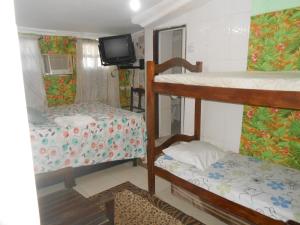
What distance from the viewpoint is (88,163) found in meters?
2.81

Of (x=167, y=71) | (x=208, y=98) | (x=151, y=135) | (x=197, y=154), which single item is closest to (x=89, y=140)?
(x=151, y=135)

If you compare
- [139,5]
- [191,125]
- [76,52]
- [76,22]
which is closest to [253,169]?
[191,125]

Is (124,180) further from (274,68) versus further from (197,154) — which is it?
(274,68)

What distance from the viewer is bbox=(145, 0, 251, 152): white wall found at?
2.55m

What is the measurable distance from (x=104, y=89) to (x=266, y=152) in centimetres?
357

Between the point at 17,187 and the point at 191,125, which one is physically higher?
the point at 17,187

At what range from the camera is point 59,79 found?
14.8 feet

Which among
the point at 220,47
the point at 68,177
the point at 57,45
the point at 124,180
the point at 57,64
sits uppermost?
the point at 57,45

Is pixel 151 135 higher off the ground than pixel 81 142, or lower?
higher

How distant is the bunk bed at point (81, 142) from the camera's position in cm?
249

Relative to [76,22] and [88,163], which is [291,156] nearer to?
[88,163]

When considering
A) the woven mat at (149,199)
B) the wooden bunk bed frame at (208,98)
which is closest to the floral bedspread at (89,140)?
the woven mat at (149,199)

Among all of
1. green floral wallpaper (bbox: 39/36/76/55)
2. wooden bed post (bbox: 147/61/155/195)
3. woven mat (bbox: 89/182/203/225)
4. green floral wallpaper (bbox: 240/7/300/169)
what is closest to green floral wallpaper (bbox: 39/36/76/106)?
green floral wallpaper (bbox: 39/36/76/55)

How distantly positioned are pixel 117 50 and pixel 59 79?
136 cm
